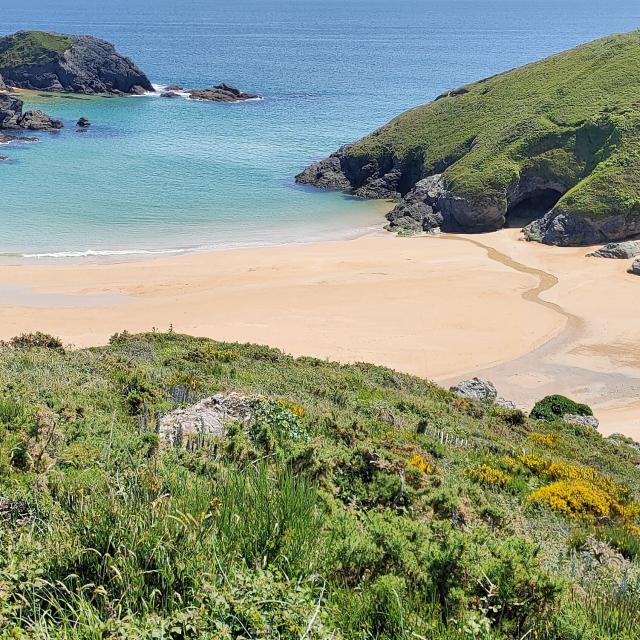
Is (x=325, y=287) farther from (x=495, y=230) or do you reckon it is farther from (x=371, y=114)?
(x=371, y=114)

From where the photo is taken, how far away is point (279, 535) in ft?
15.0

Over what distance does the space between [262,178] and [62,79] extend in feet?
166

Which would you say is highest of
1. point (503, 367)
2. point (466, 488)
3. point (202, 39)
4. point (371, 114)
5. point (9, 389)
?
point (202, 39)

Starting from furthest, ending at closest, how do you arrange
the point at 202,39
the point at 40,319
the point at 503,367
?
the point at 202,39, the point at 40,319, the point at 503,367

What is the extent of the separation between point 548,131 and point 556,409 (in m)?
30.5

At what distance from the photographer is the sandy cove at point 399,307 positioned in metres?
22.8

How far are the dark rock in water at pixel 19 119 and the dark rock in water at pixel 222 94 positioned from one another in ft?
72.6

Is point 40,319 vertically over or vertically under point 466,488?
under

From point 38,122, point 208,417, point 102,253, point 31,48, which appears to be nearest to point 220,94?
point 38,122

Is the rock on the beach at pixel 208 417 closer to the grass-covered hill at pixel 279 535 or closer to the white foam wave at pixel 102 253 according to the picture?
the grass-covered hill at pixel 279 535

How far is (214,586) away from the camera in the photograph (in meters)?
3.95

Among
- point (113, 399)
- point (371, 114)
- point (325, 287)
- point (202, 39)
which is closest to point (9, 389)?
point (113, 399)

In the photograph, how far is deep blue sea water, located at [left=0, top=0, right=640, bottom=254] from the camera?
41.0 metres

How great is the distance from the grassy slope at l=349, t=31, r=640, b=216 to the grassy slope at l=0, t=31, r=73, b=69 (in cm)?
5452
